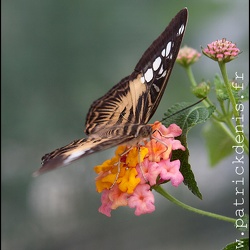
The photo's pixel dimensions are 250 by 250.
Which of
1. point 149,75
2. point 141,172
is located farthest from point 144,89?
point 141,172

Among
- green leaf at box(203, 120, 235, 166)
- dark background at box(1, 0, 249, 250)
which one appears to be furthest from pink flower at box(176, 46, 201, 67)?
dark background at box(1, 0, 249, 250)

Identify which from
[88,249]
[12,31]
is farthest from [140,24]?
[88,249]

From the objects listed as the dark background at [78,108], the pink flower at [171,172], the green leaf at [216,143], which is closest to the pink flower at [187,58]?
the green leaf at [216,143]

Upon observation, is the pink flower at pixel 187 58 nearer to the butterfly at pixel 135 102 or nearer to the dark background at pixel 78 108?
the butterfly at pixel 135 102

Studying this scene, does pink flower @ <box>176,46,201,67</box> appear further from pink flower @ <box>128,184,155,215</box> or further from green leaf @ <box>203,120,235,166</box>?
pink flower @ <box>128,184,155,215</box>

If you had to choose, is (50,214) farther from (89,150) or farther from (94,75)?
(89,150)

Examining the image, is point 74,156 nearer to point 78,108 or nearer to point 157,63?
point 157,63
